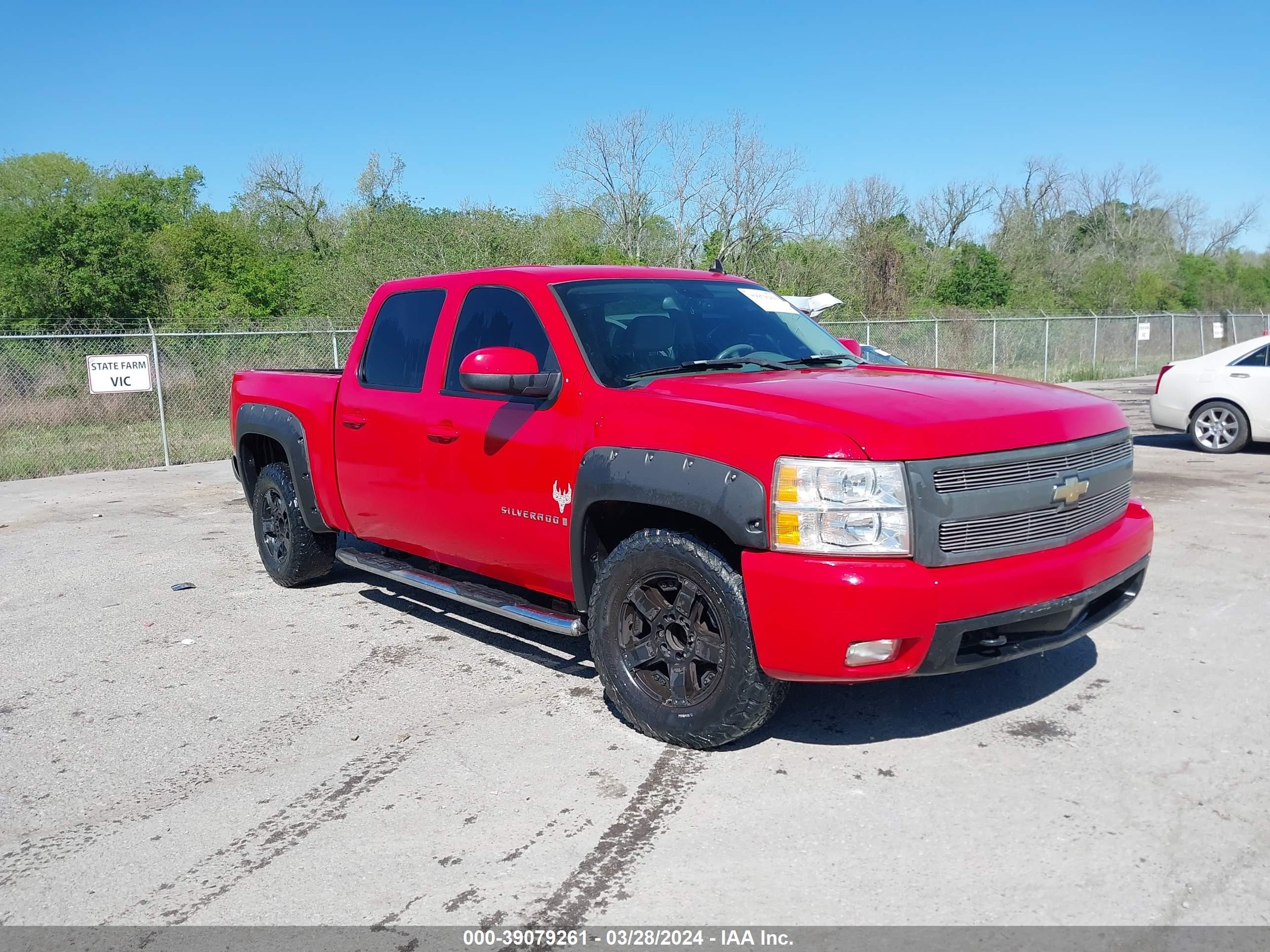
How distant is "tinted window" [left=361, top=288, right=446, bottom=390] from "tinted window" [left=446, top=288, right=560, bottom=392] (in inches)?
9.5

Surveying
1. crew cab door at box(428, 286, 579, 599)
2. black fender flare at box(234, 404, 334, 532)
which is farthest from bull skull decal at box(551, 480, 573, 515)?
black fender flare at box(234, 404, 334, 532)

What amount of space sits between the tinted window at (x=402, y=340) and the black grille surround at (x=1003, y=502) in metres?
2.84

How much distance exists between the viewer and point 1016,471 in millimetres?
3734

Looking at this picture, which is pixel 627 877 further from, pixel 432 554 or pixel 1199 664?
pixel 1199 664

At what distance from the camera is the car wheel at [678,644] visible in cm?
375

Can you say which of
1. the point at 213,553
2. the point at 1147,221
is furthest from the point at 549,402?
the point at 1147,221

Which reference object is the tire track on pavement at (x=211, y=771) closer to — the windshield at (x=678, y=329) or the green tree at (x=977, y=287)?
the windshield at (x=678, y=329)

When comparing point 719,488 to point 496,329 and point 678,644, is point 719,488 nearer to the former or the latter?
point 678,644

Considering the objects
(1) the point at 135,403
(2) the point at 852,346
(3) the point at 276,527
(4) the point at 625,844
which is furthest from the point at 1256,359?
(1) the point at 135,403

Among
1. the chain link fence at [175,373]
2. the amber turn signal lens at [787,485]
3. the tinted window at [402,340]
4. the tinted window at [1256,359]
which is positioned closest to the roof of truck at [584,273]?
the tinted window at [402,340]

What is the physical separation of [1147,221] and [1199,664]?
238 feet

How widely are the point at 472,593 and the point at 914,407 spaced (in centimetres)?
237

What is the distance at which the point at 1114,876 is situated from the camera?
3098mm

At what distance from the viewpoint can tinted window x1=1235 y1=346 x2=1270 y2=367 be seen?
12164 mm
